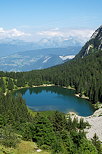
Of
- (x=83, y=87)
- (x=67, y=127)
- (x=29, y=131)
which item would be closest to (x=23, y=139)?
(x=29, y=131)

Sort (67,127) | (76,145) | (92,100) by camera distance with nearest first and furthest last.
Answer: (76,145), (67,127), (92,100)

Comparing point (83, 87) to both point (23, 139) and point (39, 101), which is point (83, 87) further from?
point (23, 139)

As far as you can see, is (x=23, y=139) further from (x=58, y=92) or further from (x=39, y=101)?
A: (x=58, y=92)

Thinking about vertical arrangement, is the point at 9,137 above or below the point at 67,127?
above

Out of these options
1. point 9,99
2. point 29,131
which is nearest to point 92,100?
point 9,99

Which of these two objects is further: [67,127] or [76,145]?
[67,127]

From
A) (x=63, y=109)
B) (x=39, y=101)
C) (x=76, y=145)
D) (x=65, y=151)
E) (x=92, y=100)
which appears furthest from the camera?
(x=39, y=101)
